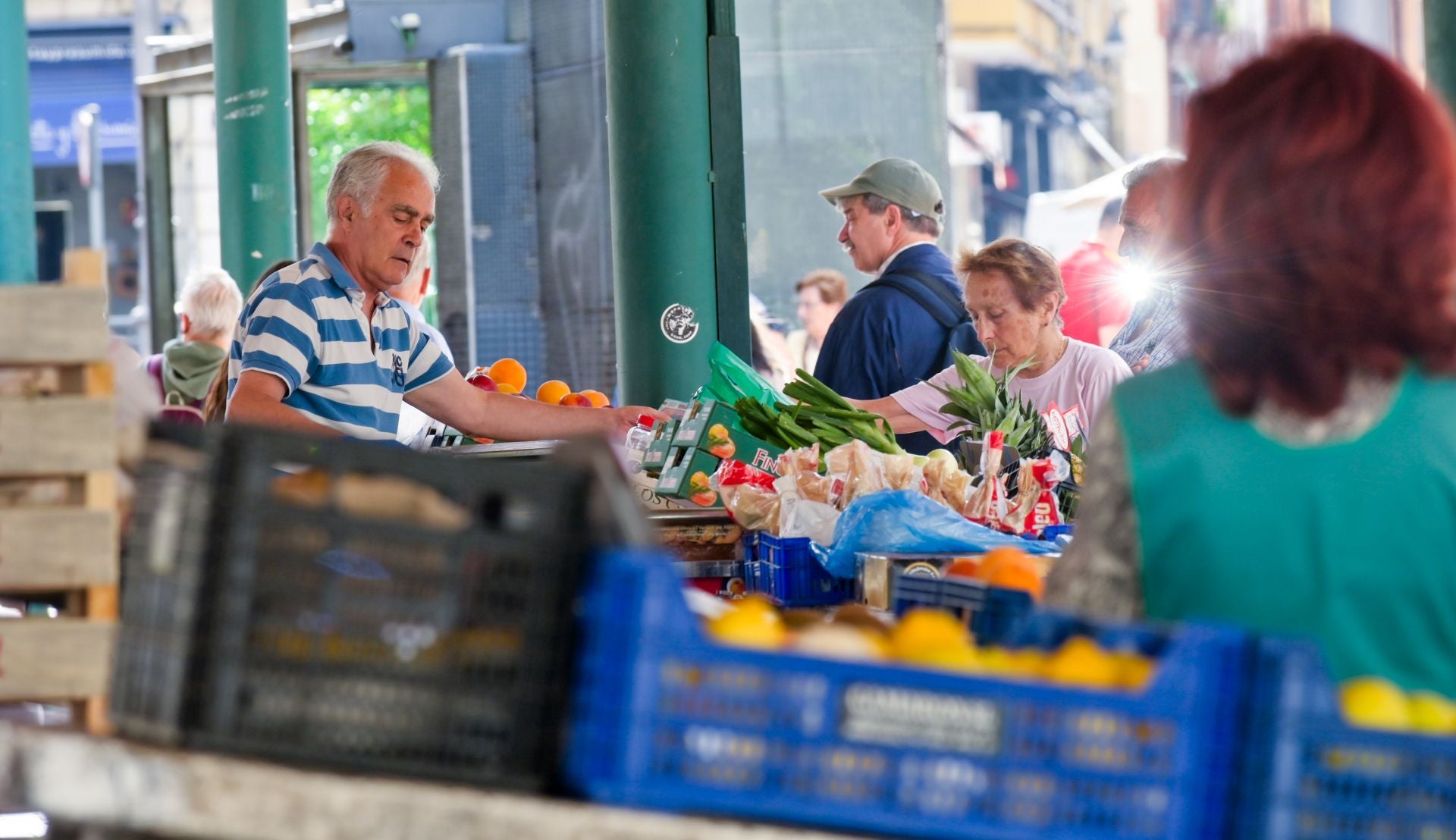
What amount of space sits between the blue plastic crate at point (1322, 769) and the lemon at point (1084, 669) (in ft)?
0.47

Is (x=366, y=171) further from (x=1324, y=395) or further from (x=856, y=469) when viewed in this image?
(x=1324, y=395)

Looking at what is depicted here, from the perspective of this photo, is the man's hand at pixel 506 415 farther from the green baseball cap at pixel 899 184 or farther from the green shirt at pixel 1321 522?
the green shirt at pixel 1321 522

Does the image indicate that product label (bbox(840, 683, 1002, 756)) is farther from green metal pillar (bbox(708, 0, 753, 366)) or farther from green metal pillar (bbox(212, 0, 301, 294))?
green metal pillar (bbox(212, 0, 301, 294))

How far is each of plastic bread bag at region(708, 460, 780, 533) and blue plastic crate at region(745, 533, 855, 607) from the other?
0.27m

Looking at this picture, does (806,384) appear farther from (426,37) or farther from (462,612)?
(426,37)

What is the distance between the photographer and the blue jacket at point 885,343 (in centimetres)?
626

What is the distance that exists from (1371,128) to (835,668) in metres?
0.88

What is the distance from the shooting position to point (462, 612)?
1803mm

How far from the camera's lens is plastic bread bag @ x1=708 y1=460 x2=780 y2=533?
4.64 meters

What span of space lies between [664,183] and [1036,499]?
2.77 m

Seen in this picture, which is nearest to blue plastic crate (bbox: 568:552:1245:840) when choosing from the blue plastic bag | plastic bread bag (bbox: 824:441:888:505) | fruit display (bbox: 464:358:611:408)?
the blue plastic bag

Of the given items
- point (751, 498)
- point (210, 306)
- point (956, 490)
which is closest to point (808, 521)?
point (751, 498)

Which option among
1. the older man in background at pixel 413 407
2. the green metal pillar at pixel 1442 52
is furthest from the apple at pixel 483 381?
the green metal pillar at pixel 1442 52

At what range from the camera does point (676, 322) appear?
6.71 metres
